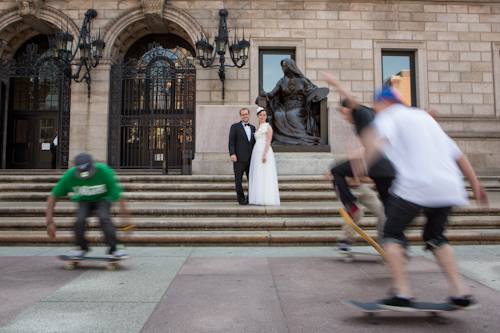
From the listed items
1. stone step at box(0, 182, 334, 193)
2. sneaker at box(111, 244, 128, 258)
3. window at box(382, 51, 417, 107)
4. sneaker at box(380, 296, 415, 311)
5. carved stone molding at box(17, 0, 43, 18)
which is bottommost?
sneaker at box(380, 296, 415, 311)

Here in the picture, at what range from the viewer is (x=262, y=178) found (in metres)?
6.75

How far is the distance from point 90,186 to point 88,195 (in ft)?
0.36

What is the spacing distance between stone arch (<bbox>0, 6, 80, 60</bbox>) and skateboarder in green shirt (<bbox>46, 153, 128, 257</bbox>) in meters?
12.8

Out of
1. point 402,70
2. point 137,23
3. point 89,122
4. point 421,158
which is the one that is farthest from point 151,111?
point 421,158

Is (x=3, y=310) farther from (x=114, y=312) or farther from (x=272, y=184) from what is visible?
(x=272, y=184)

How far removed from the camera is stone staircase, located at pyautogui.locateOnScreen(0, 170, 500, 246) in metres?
5.15

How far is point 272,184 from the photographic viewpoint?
22.0ft

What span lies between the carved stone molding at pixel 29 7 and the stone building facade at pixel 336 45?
4 centimetres

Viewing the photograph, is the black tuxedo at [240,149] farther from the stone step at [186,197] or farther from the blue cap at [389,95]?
the blue cap at [389,95]

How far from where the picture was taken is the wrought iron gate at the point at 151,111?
14648 mm

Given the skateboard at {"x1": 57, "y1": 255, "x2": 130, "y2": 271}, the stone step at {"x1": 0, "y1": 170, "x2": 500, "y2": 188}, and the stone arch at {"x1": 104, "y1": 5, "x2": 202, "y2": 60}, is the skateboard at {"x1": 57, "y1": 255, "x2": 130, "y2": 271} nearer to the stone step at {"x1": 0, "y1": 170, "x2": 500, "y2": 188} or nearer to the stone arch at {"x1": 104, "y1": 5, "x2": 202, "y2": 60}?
the stone step at {"x1": 0, "y1": 170, "x2": 500, "y2": 188}

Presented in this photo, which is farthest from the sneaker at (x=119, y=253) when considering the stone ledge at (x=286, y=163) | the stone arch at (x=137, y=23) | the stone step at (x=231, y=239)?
the stone arch at (x=137, y=23)

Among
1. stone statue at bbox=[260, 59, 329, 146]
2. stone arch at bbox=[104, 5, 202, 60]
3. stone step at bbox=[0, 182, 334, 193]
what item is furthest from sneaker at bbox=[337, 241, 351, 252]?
stone arch at bbox=[104, 5, 202, 60]

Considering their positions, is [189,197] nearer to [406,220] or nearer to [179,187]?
[179,187]
